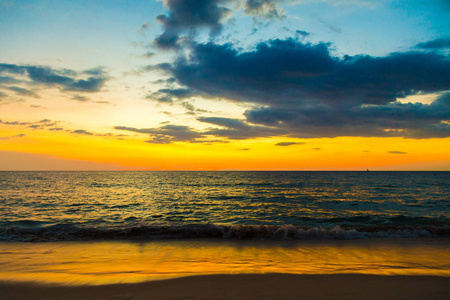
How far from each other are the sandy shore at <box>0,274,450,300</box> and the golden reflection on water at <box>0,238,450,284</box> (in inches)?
22.5

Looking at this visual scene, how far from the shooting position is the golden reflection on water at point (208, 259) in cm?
788

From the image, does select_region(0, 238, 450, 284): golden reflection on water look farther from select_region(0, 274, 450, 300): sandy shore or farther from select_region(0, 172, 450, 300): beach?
select_region(0, 274, 450, 300): sandy shore

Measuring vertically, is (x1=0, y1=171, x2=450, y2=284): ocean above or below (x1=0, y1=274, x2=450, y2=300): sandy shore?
below

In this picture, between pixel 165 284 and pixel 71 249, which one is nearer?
pixel 165 284

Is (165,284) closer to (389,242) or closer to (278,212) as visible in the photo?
(389,242)

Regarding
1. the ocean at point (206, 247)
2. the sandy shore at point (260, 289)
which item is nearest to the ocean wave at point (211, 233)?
the ocean at point (206, 247)

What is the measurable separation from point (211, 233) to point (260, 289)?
840 cm

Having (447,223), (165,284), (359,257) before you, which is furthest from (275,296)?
(447,223)

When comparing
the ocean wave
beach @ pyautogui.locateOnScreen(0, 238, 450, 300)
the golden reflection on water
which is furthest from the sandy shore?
the ocean wave

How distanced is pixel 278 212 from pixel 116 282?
57.8ft

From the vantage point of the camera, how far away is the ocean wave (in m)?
13.8

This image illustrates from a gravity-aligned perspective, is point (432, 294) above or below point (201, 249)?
above

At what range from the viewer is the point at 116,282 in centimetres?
695

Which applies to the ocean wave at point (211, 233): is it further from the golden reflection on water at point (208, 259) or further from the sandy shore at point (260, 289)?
the sandy shore at point (260, 289)
